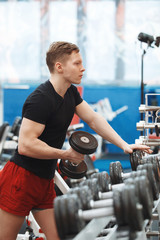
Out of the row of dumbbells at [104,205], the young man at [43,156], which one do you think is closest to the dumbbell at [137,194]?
the row of dumbbells at [104,205]

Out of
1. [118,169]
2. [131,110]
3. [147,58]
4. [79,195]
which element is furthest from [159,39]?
[147,58]

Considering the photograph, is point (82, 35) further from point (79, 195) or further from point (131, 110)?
point (79, 195)

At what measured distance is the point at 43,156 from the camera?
69.8 inches

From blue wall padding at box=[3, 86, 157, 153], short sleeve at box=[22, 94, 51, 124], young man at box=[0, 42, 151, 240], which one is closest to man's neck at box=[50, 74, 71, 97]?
young man at box=[0, 42, 151, 240]

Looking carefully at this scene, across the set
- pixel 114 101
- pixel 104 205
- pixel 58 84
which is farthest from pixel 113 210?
pixel 114 101

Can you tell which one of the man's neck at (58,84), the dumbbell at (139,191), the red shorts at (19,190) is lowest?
the red shorts at (19,190)

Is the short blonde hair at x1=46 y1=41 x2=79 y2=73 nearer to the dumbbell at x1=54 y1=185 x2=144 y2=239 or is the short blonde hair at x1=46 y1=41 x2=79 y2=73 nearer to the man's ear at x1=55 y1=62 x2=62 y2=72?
the man's ear at x1=55 y1=62 x2=62 y2=72

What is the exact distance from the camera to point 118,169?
2.00m

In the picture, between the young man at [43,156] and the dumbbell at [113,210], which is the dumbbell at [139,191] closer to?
the dumbbell at [113,210]

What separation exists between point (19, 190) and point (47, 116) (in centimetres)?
38

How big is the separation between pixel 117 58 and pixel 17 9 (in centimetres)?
206

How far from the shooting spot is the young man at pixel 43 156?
180 cm

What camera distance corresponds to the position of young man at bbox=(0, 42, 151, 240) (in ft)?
5.91

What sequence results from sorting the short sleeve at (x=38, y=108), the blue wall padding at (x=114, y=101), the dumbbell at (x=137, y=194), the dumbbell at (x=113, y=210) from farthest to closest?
the blue wall padding at (x=114, y=101) < the short sleeve at (x=38, y=108) < the dumbbell at (x=137, y=194) < the dumbbell at (x=113, y=210)
